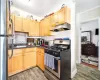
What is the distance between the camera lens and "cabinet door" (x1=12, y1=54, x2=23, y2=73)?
243 centimetres

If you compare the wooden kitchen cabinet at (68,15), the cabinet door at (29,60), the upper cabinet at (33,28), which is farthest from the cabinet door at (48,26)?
the cabinet door at (29,60)

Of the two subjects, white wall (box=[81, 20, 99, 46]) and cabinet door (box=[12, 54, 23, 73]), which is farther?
white wall (box=[81, 20, 99, 46])

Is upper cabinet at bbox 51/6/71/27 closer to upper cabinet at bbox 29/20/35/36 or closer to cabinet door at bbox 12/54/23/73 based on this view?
upper cabinet at bbox 29/20/35/36

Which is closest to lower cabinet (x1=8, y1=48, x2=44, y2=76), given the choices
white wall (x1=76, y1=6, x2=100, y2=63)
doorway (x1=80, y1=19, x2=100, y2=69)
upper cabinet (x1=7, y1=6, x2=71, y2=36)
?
upper cabinet (x1=7, y1=6, x2=71, y2=36)

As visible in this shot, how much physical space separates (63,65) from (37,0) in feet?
7.47

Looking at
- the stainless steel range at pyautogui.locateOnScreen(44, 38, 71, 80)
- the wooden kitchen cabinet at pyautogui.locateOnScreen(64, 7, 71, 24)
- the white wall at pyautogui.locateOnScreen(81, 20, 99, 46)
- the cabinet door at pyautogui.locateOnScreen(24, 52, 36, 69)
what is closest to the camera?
the stainless steel range at pyautogui.locateOnScreen(44, 38, 71, 80)

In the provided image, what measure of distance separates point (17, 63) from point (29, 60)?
0.51 meters

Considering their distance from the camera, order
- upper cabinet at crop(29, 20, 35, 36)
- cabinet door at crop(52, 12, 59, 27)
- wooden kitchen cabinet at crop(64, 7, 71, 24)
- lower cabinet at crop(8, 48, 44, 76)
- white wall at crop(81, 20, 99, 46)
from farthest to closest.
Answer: white wall at crop(81, 20, 99, 46), upper cabinet at crop(29, 20, 35, 36), cabinet door at crop(52, 12, 59, 27), lower cabinet at crop(8, 48, 44, 76), wooden kitchen cabinet at crop(64, 7, 71, 24)

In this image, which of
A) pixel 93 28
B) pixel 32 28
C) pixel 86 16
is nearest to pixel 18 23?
pixel 32 28

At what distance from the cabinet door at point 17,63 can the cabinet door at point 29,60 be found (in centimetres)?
19

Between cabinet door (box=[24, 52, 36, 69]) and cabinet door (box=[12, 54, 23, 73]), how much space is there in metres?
0.19

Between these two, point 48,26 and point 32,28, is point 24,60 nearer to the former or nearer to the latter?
point 32,28

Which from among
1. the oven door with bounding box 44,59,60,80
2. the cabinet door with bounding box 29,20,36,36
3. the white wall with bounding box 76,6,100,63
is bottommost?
the oven door with bounding box 44,59,60,80

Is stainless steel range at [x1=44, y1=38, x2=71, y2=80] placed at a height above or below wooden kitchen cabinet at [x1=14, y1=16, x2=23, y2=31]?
below
